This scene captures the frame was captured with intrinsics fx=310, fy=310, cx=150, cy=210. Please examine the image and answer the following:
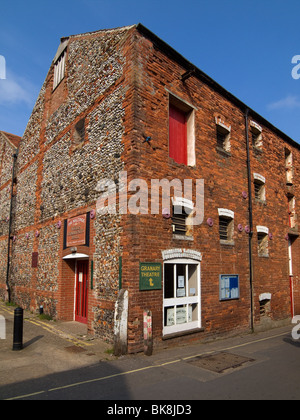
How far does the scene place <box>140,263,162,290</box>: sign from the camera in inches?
320

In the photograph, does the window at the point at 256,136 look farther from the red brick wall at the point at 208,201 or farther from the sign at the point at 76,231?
the sign at the point at 76,231

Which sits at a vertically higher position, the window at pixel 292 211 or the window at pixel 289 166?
the window at pixel 289 166

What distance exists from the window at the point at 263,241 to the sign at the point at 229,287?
8.80ft

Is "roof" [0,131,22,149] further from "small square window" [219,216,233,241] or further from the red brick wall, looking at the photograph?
"small square window" [219,216,233,241]

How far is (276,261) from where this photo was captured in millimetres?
14102

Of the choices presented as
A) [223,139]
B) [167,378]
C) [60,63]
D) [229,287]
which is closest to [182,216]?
[229,287]

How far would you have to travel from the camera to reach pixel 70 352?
778 centimetres

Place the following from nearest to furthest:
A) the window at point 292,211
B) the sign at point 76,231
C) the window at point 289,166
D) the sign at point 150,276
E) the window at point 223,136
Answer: the sign at point 150,276
the sign at point 76,231
the window at point 223,136
the window at point 292,211
the window at point 289,166

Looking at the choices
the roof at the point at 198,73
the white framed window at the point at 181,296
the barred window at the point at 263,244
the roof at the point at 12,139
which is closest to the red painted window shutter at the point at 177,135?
the roof at the point at 198,73

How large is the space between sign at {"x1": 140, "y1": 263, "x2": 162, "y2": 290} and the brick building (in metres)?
0.04

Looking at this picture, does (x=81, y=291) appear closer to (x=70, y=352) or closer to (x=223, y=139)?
(x=70, y=352)

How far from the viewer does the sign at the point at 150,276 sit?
26.6 feet
